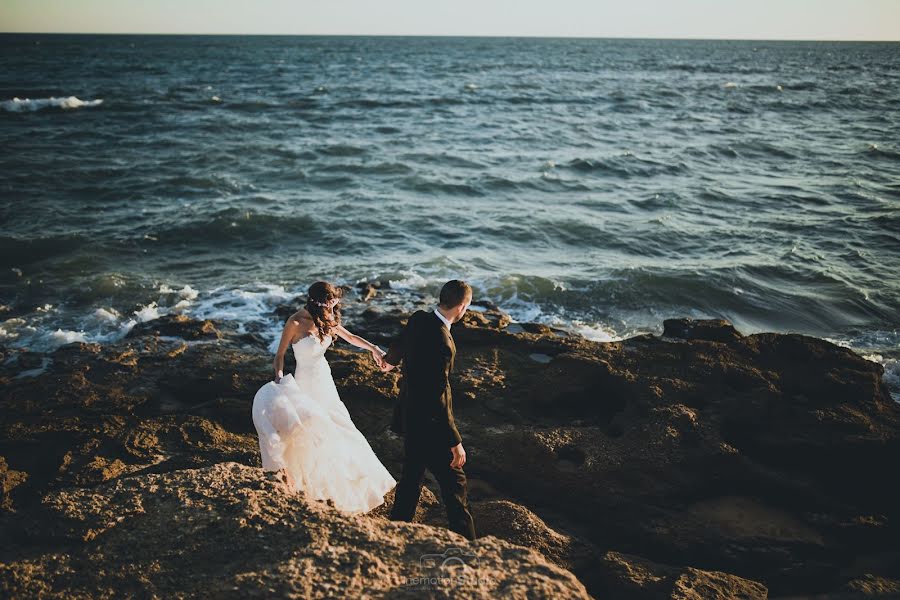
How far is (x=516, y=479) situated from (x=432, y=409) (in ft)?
4.80

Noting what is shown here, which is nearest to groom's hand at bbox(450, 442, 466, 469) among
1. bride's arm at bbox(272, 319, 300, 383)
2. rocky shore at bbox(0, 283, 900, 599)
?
rocky shore at bbox(0, 283, 900, 599)

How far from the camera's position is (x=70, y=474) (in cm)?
487

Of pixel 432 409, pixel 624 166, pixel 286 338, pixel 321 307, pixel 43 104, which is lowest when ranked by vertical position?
pixel 432 409

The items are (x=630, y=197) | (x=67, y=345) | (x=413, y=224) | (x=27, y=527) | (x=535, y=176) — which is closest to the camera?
(x=27, y=527)

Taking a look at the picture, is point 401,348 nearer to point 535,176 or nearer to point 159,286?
point 159,286

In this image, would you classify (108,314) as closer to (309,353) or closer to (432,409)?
(309,353)

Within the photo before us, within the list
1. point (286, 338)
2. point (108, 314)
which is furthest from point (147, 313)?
point (286, 338)

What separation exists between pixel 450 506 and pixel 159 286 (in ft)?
31.2

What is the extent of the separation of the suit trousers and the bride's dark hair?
1.31 meters

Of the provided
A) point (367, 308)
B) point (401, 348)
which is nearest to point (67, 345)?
point (367, 308)

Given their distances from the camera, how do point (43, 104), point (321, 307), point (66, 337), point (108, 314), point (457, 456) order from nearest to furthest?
point (457, 456)
point (321, 307)
point (66, 337)
point (108, 314)
point (43, 104)

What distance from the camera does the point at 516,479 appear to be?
518 cm

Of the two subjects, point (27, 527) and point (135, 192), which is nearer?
point (27, 527)

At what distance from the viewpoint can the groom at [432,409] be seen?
4.09 m
